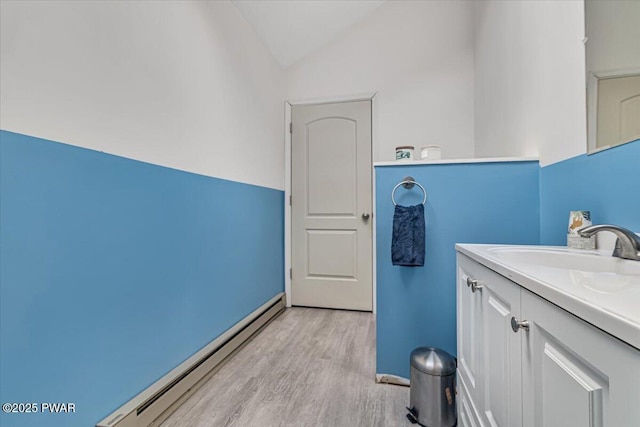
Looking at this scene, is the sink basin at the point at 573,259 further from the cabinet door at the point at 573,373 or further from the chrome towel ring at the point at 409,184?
the chrome towel ring at the point at 409,184

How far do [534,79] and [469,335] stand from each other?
4.43 feet

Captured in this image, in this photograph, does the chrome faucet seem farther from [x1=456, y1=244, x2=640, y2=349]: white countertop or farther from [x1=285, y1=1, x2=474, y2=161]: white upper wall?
[x1=285, y1=1, x2=474, y2=161]: white upper wall

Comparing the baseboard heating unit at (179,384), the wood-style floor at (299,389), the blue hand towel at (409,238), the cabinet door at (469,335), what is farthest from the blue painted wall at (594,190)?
the baseboard heating unit at (179,384)

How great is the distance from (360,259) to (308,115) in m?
1.59

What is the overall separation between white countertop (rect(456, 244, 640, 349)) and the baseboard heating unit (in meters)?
1.46

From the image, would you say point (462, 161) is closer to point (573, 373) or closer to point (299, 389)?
point (573, 373)

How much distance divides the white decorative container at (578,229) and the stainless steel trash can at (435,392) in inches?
28.3

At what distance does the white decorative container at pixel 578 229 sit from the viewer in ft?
3.38

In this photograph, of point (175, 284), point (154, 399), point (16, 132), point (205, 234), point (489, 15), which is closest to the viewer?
point (16, 132)

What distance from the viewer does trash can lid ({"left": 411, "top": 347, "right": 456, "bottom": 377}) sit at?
1318mm

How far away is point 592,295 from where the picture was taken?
0.42 metres

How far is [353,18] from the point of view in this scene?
9.31 feet

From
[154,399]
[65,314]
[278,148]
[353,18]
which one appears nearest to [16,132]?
[65,314]

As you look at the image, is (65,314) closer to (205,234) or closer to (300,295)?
(205,234)
